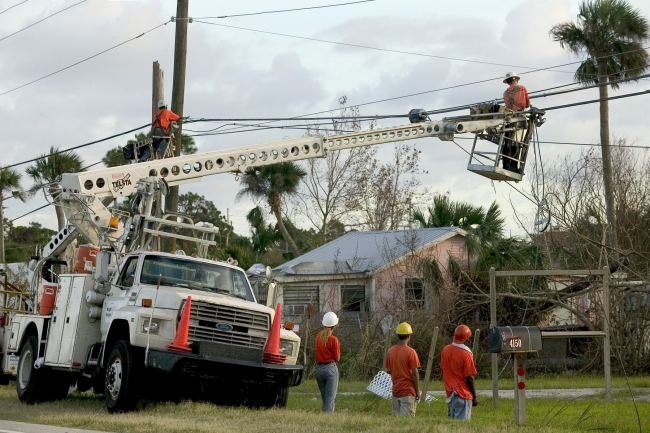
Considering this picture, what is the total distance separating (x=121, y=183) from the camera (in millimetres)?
15828

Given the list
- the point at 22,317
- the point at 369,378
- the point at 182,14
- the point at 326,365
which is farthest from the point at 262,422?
the point at 182,14

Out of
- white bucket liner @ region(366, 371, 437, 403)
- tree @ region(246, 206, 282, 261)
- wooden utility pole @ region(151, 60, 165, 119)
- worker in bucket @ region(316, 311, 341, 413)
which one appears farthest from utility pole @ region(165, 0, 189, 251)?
tree @ region(246, 206, 282, 261)

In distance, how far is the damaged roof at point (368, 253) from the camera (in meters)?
26.6

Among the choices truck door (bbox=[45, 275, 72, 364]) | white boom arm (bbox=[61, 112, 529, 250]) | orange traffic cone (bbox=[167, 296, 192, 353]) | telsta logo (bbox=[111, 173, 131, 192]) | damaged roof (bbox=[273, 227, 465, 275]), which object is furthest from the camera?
damaged roof (bbox=[273, 227, 465, 275])

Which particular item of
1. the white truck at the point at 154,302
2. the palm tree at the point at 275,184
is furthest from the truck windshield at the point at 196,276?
the palm tree at the point at 275,184

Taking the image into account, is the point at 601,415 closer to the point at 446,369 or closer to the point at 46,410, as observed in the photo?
the point at 446,369

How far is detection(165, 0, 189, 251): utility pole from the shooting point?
1930 centimetres

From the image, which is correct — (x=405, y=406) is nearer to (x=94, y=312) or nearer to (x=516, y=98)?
(x=94, y=312)

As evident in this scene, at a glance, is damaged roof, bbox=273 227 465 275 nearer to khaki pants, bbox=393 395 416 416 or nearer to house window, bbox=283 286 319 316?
house window, bbox=283 286 319 316

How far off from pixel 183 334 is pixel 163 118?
23.6ft

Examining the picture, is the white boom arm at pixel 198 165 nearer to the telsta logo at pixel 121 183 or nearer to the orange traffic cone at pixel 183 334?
the telsta logo at pixel 121 183

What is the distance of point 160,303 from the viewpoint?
1259 cm

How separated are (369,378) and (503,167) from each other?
266 inches

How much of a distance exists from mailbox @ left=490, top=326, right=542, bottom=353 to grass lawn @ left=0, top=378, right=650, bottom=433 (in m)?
0.88
